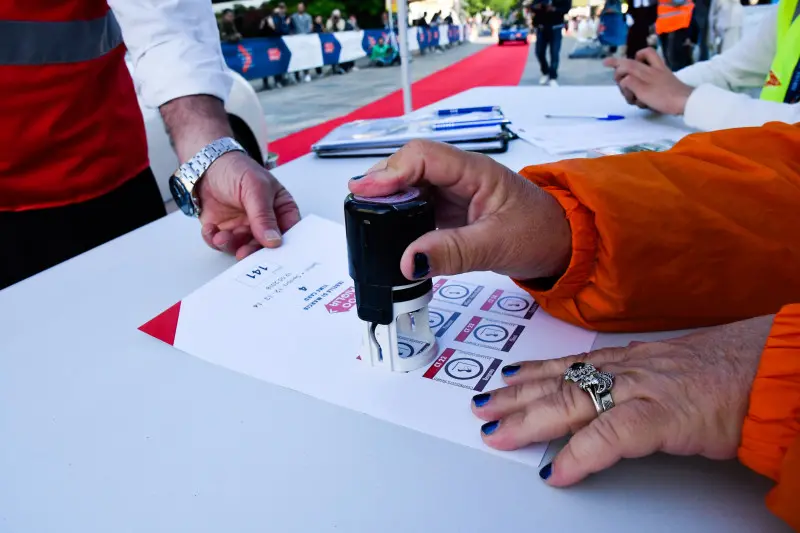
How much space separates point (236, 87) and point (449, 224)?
6.36 feet

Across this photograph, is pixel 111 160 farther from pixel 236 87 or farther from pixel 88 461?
pixel 236 87

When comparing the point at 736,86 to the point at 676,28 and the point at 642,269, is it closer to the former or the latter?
the point at 642,269

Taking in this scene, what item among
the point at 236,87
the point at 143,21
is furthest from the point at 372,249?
the point at 236,87

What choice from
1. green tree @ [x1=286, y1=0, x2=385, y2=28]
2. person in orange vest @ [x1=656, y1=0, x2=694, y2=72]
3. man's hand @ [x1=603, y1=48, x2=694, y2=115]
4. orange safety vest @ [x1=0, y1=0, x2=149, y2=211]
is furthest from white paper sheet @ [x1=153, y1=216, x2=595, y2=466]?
green tree @ [x1=286, y1=0, x2=385, y2=28]

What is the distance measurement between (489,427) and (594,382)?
→ 88 mm

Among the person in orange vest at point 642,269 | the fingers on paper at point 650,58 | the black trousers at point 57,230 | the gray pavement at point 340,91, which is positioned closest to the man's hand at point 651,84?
the fingers on paper at point 650,58

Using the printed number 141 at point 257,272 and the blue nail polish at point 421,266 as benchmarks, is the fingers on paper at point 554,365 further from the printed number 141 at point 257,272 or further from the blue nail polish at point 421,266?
the printed number 141 at point 257,272

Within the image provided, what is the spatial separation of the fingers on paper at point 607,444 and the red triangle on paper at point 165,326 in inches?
16.1

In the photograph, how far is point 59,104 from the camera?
37.1 inches

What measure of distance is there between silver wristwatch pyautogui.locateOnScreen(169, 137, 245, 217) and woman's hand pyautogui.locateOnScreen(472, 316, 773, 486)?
1.90ft

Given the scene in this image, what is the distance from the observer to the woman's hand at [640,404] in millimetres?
383

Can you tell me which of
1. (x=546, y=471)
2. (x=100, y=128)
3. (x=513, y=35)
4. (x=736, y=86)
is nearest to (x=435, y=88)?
(x=736, y=86)

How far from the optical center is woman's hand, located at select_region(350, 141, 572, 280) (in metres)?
0.49

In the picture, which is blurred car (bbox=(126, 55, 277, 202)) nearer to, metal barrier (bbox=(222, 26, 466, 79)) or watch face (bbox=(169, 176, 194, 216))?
watch face (bbox=(169, 176, 194, 216))
